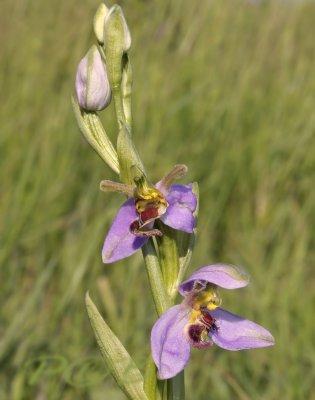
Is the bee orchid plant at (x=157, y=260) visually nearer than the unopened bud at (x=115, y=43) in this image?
Yes

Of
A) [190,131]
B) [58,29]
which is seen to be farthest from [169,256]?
[58,29]

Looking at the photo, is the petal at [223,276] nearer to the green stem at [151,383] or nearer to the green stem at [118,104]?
the green stem at [151,383]

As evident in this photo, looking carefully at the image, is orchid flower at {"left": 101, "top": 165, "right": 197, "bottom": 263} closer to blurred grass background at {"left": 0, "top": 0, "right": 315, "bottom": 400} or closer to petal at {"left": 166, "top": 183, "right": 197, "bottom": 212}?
petal at {"left": 166, "top": 183, "right": 197, "bottom": 212}

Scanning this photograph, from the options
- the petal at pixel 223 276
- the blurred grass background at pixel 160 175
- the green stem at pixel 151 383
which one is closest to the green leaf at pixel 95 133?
the petal at pixel 223 276

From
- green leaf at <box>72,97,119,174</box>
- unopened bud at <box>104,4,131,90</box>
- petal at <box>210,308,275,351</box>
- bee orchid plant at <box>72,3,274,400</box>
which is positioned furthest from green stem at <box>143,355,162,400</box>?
unopened bud at <box>104,4,131,90</box>

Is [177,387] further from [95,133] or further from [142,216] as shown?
[95,133]

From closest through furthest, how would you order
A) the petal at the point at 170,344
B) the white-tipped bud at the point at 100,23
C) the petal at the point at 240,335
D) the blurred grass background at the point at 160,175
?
1. the petal at the point at 170,344
2. the petal at the point at 240,335
3. the white-tipped bud at the point at 100,23
4. the blurred grass background at the point at 160,175

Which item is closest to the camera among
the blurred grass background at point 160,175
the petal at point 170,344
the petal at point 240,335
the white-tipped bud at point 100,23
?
the petal at point 170,344

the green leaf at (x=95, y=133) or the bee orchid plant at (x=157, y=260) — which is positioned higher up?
the green leaf at (x=95, y=133)
